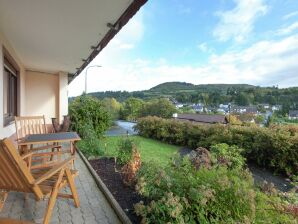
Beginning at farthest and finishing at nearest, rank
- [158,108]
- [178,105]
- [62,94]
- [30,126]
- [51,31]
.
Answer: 1. [158,108]
2. [178,105]
3. [62,94]
4. [30,126]
5. [51,31]

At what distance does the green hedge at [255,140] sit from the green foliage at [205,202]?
4383 mm

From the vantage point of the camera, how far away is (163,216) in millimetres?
2332

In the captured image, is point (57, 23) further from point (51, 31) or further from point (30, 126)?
point (30, 126)

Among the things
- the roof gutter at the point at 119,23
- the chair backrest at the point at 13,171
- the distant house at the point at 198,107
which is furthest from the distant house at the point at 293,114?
the distant house at the point at 198,107

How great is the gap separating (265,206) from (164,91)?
3728cm

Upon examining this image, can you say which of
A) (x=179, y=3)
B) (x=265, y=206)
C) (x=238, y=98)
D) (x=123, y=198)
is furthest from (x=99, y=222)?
(x=238, y=98)

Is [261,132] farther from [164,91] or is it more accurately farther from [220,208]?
[164,91]

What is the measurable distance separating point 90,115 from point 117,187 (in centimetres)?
610

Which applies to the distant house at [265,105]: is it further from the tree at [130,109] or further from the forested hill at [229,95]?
the tree at [130,109]

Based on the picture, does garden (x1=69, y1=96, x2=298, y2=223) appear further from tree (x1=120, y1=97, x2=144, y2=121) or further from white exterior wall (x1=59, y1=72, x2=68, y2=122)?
tree (x1=120, y1=97, x2=144, y2=121)

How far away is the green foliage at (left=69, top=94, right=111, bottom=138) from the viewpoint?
938 centimetres

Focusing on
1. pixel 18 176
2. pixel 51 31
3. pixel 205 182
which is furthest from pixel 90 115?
pixel 205 182

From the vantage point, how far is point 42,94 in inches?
388

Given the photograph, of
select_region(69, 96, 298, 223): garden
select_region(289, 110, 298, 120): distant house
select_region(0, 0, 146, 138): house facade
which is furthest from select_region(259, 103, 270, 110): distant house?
select_region(0, 0, 146, 138): house facade
